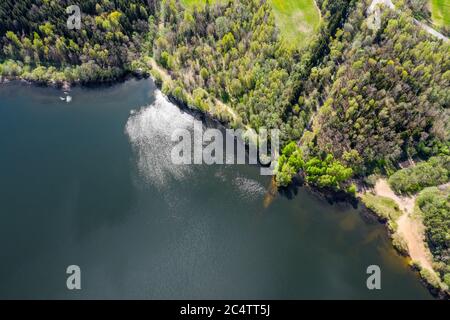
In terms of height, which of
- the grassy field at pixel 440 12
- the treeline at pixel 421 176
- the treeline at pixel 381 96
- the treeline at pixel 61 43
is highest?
the grassy field at pixel 440 12

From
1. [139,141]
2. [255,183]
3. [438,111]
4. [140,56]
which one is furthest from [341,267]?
[140,56]

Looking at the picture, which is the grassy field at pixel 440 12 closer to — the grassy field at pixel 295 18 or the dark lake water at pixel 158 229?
the grassy field at pixel 295 18

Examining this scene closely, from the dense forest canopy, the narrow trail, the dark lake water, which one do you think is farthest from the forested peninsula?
the dark lake water

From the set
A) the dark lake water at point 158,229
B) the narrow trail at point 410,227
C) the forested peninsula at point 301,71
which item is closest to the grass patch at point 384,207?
the forested peninsula at point 301,71

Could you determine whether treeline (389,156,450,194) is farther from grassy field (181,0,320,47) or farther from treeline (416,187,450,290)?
grassy field (181,0,320,47)

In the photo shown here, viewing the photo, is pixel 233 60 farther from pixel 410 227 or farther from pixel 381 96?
pixel 410 227

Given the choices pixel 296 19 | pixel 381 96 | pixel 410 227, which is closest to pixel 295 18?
pixel 296 19
